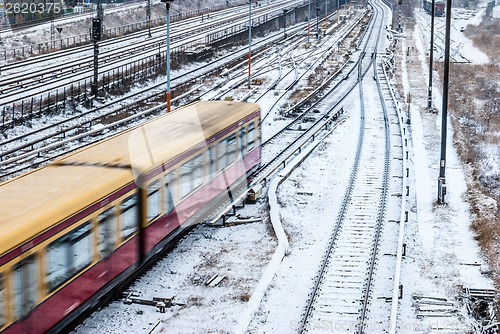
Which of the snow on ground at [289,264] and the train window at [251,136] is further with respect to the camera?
the train window at [251,136]

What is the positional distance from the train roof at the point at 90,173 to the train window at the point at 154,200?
1.47ft

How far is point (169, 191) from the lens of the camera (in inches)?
601

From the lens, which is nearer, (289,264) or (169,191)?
(169,191)

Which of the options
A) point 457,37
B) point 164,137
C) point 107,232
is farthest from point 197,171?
point 457,37

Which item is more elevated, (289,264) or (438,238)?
(289,264)

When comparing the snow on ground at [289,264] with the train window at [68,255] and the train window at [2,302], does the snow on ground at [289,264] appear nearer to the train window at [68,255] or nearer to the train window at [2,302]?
the train window at [68,255]

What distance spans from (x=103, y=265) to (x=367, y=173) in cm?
1366

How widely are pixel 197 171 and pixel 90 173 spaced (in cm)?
401

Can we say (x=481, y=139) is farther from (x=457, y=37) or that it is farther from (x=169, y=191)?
(x=457, y=37)

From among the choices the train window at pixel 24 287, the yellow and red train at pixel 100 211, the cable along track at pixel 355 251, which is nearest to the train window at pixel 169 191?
the yellow and red train at pixel 100 211

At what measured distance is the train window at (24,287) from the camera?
10211 millimetres

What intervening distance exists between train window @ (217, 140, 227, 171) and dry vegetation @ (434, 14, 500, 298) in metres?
6.92

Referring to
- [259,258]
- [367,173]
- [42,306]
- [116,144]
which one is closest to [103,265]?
[42,306]

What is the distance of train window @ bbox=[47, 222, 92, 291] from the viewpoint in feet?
36.3
